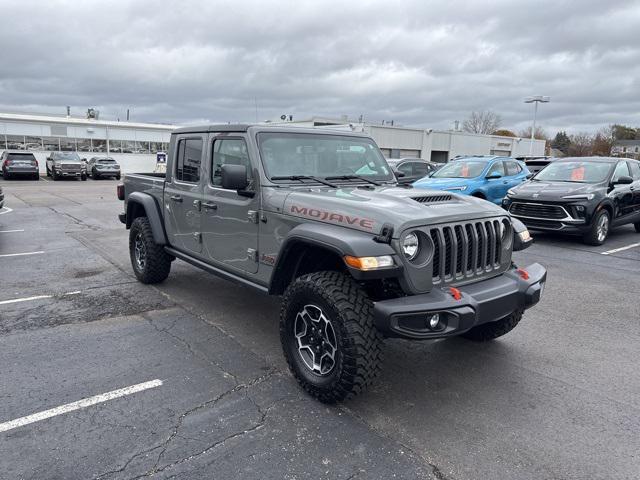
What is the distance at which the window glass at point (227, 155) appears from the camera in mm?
4309

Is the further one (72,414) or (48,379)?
(48,379)

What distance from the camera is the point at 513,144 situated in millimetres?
48688

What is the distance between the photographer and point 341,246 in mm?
3092

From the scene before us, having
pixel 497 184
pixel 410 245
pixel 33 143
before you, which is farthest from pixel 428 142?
pixel 410 245

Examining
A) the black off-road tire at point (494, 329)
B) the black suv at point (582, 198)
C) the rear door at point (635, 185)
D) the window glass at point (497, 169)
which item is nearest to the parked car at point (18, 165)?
the window glass at point (497, 169)

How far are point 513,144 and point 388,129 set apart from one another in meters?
19.0

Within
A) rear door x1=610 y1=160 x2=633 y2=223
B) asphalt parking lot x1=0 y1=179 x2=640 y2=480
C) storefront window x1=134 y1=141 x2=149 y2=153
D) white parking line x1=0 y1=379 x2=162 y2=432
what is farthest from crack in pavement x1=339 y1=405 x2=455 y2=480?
storefront window x1=134 y1=141 x2=149 y2=153

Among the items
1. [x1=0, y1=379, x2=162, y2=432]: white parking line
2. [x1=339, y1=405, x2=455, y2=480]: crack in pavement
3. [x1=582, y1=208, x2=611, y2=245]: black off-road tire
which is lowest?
[x1=0, y1=379, x2=162, y2=432]: white parking line

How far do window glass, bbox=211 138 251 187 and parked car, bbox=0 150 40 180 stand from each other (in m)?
27.5

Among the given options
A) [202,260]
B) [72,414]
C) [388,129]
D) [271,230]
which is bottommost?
[72,414]

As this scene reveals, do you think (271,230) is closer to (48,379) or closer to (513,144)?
(48,379)

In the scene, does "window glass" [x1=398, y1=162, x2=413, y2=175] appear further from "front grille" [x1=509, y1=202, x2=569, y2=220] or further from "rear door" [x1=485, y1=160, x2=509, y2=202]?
"front grille" [x1=509, y1=202, x2=569, y2=220]

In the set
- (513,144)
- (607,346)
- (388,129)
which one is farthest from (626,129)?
(607,346)

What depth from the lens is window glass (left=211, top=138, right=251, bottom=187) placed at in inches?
170
